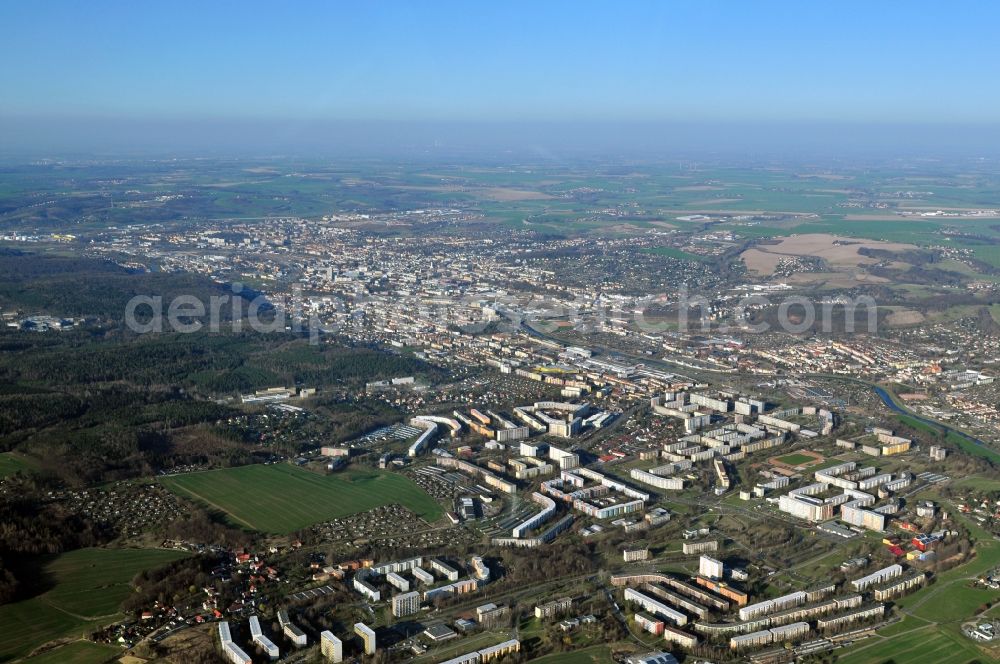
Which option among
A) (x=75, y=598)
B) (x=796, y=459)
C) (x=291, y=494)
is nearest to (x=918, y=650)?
(x=796, y=459)

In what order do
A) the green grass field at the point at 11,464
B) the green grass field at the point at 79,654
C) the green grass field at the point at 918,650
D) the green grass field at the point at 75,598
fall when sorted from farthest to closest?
the green grass field at the point at 11,464 < the green grass field at the point at 75,598 < the green grass field at the point at 918,650 < the green grass field at the point at 79,654

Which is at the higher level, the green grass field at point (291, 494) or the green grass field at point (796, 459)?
the green grass field at point (291, 494)

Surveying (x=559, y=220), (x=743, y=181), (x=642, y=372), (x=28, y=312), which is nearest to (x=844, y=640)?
(x=642, y=372)

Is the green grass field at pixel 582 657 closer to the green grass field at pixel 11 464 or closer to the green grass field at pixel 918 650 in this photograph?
the green grass field at pixel 918 650

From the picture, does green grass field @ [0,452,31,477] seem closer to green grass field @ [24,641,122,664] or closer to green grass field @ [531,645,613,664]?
green grass field @ [24,641,122,664]

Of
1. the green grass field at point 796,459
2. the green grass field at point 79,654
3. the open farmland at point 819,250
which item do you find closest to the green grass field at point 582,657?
the green grass field at point 79,654

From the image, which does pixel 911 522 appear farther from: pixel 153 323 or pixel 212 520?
pixel 153 323
